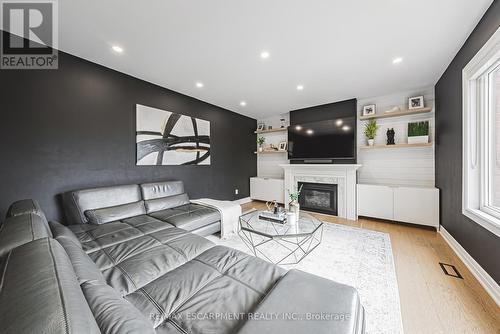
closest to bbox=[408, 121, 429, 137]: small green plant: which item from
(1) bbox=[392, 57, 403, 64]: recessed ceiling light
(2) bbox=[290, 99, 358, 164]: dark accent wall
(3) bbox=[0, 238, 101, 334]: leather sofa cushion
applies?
(2) bbox=[290, 99, 358, 164]: dark accent wall

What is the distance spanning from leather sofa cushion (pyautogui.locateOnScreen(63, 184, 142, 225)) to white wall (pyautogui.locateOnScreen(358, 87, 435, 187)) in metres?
4.37

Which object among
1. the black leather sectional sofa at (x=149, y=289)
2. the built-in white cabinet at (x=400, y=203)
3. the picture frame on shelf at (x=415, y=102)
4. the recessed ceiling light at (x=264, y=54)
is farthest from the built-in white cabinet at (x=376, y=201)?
the black leather sectional sofa at (x=149, y=289)

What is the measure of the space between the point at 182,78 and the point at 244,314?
3200mm

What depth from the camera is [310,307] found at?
0.83 meters

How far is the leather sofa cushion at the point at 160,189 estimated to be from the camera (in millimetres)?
2799

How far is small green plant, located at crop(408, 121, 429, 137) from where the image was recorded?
3246 millimetres

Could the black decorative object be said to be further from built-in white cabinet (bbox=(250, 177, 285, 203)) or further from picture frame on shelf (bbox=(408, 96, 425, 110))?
built-in white cabinet (bbox=(250, 177, 285, 203))

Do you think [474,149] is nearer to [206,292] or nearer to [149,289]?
[206,292]

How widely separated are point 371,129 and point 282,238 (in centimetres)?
293

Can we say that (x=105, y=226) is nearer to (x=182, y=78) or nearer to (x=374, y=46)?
(x=182, y=78)

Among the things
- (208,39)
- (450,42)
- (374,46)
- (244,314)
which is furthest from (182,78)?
(450,42)

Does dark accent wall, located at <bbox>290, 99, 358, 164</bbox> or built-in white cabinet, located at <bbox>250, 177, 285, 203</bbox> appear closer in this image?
dark accent wall, located at <bbox>290, 99, 358, 164</bbox>

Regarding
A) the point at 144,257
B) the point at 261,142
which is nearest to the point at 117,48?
the point at 144,257

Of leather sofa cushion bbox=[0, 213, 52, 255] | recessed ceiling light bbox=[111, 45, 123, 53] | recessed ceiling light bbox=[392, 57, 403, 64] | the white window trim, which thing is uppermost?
recessed ceiling light bbox=[111, 45, 123, 53]
